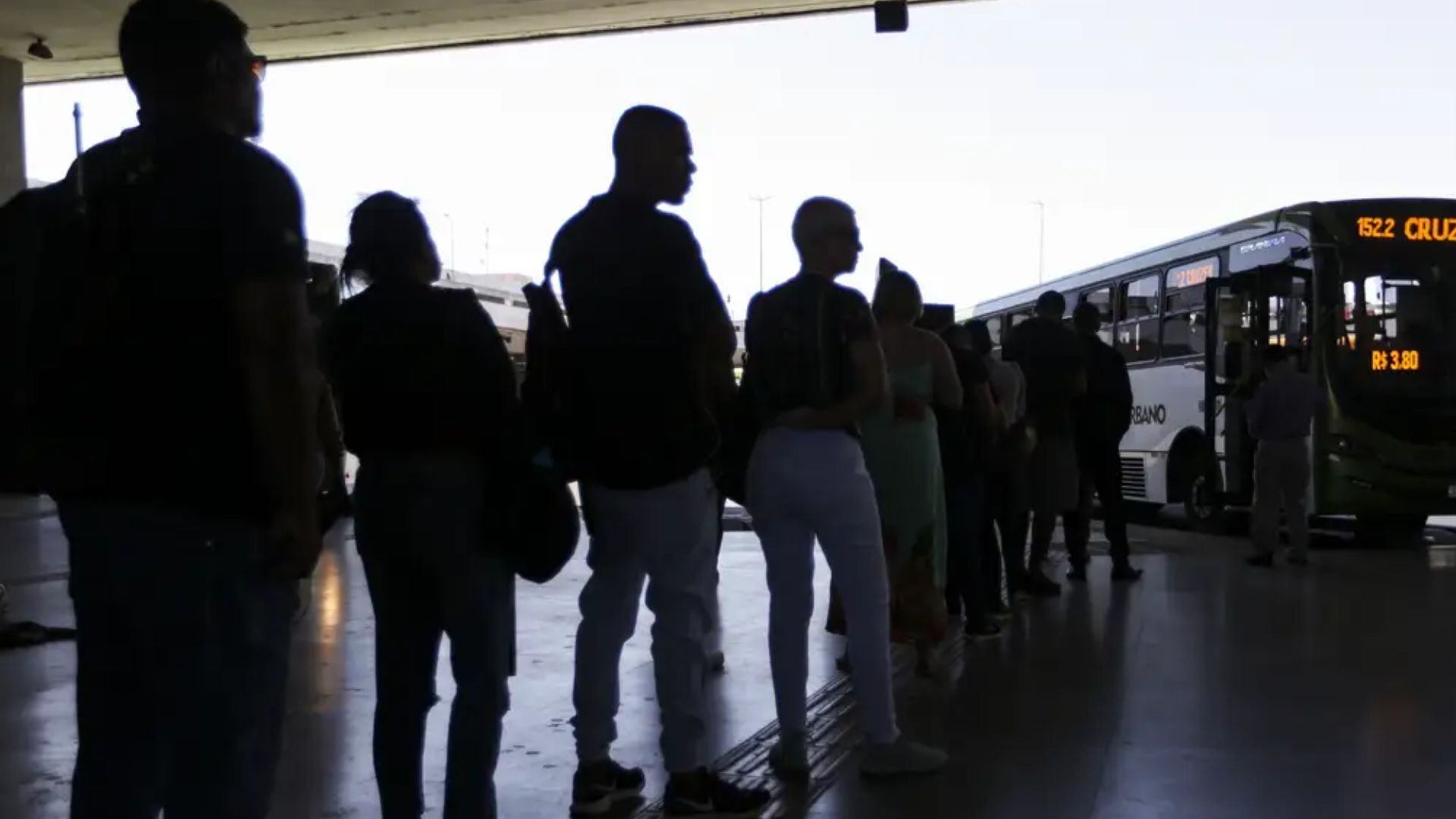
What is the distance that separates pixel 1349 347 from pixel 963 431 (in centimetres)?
854

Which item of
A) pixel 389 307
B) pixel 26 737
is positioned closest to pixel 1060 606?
pixel 26 737

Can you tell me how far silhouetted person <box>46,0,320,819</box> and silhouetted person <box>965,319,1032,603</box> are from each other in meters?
6.89

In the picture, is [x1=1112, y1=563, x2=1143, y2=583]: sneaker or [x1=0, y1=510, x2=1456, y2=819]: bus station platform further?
[x1=1112, y1=563, x2=1143, y2=583]: sneaker

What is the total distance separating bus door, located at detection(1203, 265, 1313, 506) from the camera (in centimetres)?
1541

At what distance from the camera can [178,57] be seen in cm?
267

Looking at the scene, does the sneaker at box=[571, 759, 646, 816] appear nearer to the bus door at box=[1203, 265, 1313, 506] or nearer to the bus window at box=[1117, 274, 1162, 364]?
the bus door at box=[1203, 265, 1313, 506]

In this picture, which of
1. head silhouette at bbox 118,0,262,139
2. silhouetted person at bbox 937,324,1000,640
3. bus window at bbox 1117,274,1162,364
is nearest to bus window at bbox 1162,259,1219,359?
bus window at bbox 1117,274,1162,364

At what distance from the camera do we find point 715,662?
7.32m

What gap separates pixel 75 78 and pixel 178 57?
75.4ft

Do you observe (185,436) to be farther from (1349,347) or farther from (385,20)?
(385,20)

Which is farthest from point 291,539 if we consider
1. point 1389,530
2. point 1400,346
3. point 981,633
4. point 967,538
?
point 1389,530

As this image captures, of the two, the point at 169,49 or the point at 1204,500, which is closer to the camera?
the point at 169,49

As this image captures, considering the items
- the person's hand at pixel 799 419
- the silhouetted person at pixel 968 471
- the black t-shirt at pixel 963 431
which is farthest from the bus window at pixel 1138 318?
the person's hand at pixel 799 419

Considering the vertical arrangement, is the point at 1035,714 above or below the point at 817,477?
below
